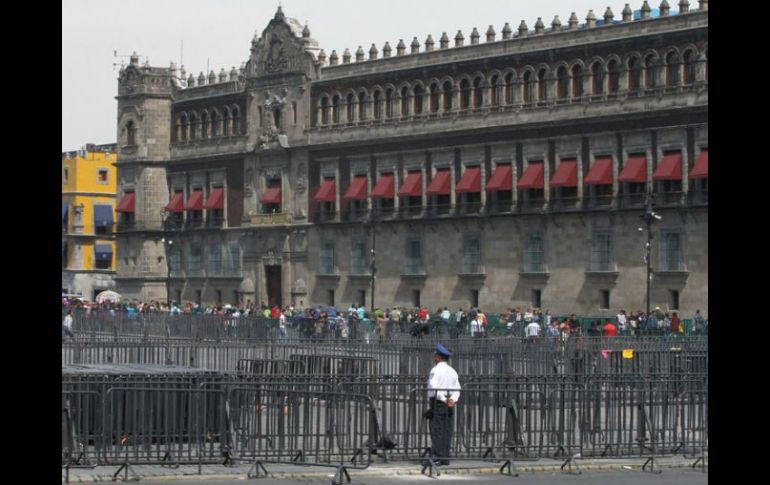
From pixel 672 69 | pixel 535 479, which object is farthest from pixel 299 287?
pixel 535 479

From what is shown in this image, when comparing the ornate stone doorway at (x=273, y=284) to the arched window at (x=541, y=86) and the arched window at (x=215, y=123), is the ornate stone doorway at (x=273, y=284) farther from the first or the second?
the arched window at (x=541, y=86)

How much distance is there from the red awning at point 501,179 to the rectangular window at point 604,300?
21.3ft

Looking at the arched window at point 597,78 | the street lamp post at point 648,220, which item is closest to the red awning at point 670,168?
the street lamp post at point 648,220

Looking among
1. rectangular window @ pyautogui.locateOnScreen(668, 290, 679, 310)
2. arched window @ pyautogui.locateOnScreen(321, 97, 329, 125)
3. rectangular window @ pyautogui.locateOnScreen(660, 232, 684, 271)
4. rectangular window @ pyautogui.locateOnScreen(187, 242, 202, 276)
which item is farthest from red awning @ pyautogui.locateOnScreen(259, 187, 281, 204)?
rectangular window @ pyautogui.locateOnScreen(668, 290, 679, 310)

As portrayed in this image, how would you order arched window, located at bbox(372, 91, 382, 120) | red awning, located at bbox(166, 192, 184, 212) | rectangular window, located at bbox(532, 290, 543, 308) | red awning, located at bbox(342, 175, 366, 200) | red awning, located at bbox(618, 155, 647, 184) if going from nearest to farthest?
1. red awning, located at bbox(618, 155, 647, 184)
2. rectangular window, located at bbox(532, 290, 543, 308)
3. red awning, located at bbox(342, 175, 366, 200)
4. arched window, located at bbox(372, 91, 382, 120)
5. red awning, located at bbox(166, 192, 184, 212)

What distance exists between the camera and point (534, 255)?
63.4 metres

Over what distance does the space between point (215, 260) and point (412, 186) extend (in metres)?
15.1

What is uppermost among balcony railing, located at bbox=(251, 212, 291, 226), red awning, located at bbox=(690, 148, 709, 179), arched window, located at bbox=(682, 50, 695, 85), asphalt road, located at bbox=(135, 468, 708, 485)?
arched window, located at bbox=(682, 50, 695, 85)

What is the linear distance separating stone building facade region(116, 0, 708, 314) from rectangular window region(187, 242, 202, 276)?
8 cm

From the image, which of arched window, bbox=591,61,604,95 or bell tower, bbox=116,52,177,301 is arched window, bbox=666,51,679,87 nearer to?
arched window, bbox=591,61,604,95

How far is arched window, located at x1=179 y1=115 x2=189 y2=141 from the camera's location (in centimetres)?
8444
